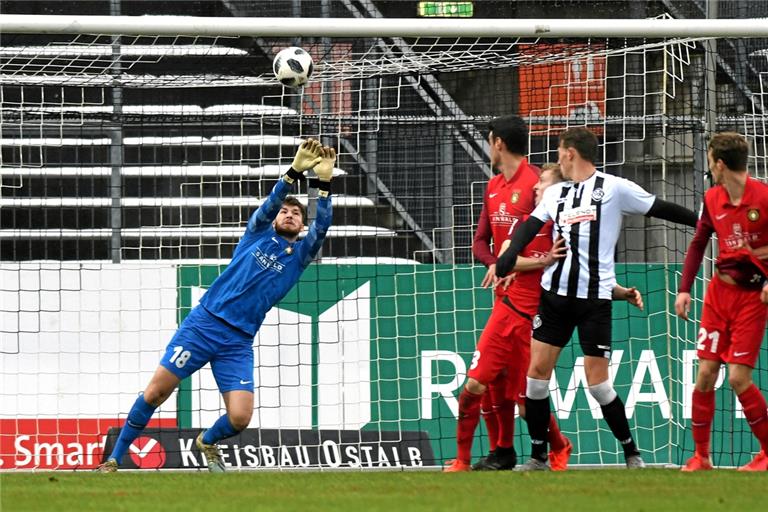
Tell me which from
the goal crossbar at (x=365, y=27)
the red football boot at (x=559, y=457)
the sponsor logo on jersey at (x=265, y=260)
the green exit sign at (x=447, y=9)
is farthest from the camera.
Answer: the green exit sign at (x=447, y=9)

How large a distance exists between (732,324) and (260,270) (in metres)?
3.17

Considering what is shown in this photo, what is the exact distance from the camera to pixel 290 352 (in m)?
10.8

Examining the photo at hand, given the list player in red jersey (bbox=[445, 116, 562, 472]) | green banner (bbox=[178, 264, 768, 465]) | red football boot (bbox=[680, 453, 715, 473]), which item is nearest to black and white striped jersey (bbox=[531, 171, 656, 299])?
player in red jersey (bbox=[445, 116, 562, 472])

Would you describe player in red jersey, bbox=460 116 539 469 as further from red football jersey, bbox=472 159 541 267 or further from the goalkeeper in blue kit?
the goalkeeper in blue kit

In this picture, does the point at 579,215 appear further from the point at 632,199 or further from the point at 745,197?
the point at 745,197

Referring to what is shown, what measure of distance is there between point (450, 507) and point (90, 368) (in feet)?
19.3

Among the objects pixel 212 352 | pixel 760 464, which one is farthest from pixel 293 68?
pixel 760 464

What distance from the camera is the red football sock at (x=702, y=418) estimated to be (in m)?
7.93

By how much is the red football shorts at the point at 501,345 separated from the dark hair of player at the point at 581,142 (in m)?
1.14

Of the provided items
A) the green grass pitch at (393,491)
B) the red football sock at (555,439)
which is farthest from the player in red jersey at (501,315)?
the green grass pitch at (393,491)

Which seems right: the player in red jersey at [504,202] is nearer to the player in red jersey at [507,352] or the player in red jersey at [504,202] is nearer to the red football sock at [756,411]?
the player in red jersey at [507,352]

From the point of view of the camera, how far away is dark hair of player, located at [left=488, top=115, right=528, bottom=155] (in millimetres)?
8352

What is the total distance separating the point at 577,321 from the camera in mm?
7734

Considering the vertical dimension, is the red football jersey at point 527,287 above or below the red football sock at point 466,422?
above
